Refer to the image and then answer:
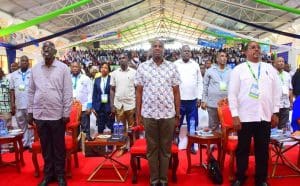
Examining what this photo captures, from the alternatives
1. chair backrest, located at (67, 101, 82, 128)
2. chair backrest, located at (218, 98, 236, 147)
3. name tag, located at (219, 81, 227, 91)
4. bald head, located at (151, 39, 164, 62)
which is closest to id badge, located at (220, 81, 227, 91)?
name tag, located at (219, 81, 227, 91)

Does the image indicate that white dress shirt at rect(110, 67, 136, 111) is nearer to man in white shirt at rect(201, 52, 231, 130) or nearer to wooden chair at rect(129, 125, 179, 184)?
man in white shirt at rect(201, 52, 231, 130)

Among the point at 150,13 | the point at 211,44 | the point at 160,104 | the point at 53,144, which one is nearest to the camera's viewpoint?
the point at 160,104

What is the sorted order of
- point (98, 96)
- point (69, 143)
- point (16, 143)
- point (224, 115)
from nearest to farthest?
point (69, 143) < point (224, 115) < point (16, 143) < point (98, 96)

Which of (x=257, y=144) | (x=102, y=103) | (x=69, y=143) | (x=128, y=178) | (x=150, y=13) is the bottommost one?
(x=128, y=178)

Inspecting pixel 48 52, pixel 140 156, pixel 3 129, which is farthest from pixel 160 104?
pixel 3 129

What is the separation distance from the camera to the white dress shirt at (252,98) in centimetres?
365

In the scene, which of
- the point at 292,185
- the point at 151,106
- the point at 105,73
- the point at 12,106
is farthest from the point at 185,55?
the point at 12,106

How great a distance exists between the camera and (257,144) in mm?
3760

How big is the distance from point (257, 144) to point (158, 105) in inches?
43.2

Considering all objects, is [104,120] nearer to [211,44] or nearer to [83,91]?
[83,91]

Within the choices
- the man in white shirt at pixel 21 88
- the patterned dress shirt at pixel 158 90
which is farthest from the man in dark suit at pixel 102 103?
the patterned dress shirt at pixel 158 90

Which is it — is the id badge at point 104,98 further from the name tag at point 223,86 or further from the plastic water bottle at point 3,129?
the name tag at point 223,86

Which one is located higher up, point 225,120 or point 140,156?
point 225,120

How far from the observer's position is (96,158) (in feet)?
18.1
